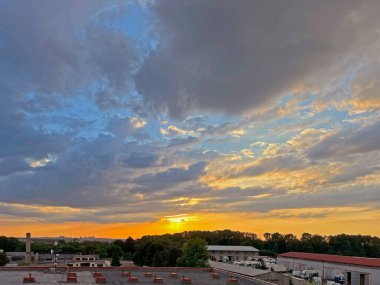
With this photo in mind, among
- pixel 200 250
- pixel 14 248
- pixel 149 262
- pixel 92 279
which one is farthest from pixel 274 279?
pixel 14 248

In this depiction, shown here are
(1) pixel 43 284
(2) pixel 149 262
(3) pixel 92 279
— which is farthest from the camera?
(2) pixel 149 262

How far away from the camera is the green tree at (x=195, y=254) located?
221 ft

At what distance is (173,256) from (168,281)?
164 ft

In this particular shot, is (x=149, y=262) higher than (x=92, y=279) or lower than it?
lower

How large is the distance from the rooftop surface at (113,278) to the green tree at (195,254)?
29179 millimetres

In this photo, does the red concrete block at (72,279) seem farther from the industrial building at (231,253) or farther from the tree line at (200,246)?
the industrial building at (231,253)

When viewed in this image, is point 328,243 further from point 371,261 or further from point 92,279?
point 92,279

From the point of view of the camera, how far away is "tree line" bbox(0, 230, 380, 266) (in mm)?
81312

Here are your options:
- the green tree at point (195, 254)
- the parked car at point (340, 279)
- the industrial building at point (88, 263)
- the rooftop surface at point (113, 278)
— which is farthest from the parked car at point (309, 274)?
the rooftop surface at point (113, 278)

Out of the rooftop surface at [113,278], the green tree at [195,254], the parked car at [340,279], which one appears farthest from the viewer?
the green tree at [195,254]

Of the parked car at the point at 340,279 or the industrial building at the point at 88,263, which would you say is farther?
the industrial building at the point at 88,263

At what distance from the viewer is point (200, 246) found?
227 feet

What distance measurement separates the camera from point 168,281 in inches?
1298

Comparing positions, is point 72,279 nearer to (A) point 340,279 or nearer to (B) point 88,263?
(A) point 340,279
